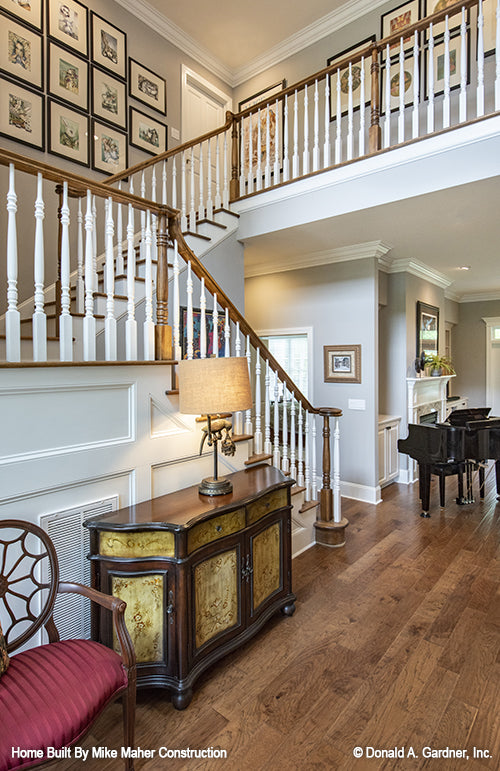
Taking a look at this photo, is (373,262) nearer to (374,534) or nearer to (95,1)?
(374,534)

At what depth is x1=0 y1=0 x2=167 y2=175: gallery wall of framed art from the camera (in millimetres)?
3609

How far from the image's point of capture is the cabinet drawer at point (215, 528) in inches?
69.3

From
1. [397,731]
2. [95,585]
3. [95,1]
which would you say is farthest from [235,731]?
[95,1]

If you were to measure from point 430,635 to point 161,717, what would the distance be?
1.50m

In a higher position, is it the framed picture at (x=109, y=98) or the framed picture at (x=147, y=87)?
the framed picture at (x=147, y=87)

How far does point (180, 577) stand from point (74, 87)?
4840 mm

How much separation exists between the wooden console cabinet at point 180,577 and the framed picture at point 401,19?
529 centimetres

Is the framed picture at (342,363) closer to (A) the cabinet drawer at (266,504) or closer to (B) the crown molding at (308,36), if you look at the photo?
(A) the cabinet drawer at (266,504)

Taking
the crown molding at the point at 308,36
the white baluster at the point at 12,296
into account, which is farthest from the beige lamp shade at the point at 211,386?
the crown molding at the point at 308,36

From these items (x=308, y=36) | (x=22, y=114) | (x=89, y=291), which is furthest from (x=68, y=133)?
(x=308, y=36)

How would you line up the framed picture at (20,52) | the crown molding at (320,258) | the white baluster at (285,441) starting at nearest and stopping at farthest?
the white baluster at (285,441) → the framed picture at (20,52) → the crown molding at (320,258)

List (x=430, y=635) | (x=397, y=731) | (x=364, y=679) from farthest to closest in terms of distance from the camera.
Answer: (x=430, y=635) < (x=364, y=679) < (x=397, y=731)

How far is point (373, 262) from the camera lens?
4.55 metres

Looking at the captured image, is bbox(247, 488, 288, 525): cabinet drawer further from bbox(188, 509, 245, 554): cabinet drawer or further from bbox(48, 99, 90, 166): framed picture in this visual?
bbox(48, 99, 90, 166): framed picture
